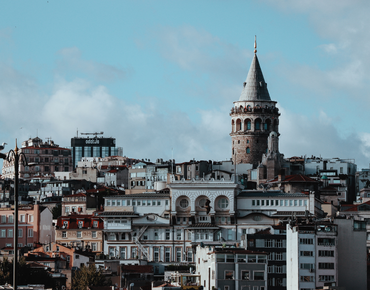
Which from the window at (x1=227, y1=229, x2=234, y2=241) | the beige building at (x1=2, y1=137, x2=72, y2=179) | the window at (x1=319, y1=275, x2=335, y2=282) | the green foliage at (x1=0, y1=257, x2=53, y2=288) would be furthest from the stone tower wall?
the green foliage at (x1=0, y1=257, x2=53, y2=288)

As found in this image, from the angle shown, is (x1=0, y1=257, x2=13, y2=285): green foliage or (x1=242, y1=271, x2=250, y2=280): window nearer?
(x1=0, y1=257, x2=13, y2=285): green foliage

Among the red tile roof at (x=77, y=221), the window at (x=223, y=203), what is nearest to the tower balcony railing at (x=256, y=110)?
the window at (x=223, y=203)

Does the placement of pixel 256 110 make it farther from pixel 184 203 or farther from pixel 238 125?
pixel 184 203

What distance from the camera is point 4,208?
370ft

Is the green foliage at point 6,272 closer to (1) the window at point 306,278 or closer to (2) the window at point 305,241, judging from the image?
(1) the window at point 306,278

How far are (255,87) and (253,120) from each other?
5213 millimetres

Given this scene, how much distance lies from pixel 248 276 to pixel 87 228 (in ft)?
106

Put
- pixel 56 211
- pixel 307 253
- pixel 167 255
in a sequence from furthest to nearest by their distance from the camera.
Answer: pixel 56 211
pixel 167 255
pixel 307 253

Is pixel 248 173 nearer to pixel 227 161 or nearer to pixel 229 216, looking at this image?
pixel 227 161

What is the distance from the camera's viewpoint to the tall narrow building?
142m

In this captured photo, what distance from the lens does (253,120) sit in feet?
474

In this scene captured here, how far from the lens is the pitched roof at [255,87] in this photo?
146 metres

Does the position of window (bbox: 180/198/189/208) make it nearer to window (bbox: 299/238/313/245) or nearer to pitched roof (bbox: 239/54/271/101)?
window (bbox: 299/238/313/245)

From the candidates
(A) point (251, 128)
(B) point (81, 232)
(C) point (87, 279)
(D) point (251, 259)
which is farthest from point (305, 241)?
(A) point (251, 128)
